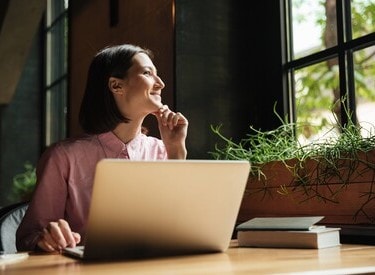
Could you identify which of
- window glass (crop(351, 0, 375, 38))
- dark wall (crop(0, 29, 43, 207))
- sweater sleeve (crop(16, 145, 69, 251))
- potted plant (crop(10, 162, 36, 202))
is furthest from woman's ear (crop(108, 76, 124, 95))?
dark wall (crop(0, 29, 43, 207))

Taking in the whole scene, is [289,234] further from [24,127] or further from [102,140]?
[24,127]

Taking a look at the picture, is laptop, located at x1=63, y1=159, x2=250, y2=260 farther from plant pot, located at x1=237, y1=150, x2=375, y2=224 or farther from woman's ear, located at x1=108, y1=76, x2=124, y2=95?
woman's ear, located at x1=108, y1=76, x2=124, y2=95

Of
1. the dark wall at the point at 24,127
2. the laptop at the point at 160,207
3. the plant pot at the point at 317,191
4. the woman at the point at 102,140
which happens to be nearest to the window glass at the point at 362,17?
the plant pot at the point at 317,191

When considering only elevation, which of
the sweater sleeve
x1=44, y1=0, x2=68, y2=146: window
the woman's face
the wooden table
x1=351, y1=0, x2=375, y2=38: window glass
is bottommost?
the wooden table

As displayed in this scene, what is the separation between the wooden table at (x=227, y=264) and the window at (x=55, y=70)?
4.50 metres

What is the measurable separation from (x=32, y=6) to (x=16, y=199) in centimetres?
213

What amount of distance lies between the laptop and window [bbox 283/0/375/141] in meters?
0.94

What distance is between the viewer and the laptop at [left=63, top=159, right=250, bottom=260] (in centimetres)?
103

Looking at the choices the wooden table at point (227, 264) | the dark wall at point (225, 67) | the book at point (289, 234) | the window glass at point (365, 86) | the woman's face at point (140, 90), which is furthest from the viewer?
the dark wall at point (225, 67)

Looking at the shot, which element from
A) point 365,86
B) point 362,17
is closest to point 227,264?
point 365,86

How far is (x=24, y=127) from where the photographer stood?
6539 millimetres

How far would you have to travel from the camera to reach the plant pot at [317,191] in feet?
5.59

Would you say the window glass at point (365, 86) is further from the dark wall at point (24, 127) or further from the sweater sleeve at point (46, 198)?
the dark wall at point (24, 127)

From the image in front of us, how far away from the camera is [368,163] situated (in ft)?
5.52
